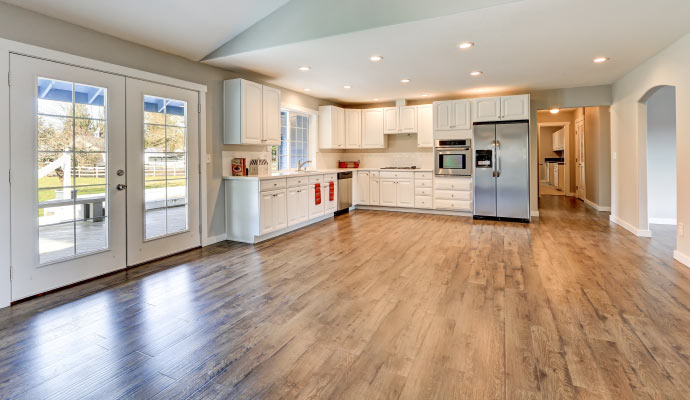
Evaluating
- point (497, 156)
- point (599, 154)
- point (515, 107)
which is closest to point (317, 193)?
point (497, 156)

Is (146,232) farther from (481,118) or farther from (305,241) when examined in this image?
(481,118)

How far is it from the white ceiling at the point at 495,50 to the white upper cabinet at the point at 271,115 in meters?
0.28

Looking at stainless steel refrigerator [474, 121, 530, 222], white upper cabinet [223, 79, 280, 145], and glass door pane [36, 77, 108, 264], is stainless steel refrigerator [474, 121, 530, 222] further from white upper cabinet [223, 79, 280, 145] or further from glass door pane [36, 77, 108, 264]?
glass door pane [36, 77, 108, 264]

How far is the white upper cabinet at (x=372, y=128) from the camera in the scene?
759cm

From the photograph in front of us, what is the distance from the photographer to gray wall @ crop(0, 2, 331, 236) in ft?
9.43

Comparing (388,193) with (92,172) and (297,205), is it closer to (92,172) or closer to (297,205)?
(297,205)

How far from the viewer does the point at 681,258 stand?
3.71 m

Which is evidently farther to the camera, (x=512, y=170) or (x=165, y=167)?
(x=512, y=170)

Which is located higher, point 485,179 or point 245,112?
point 245,112

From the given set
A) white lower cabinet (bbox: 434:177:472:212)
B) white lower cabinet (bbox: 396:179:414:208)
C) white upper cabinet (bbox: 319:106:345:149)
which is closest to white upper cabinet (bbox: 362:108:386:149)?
white upper cabinet (bbox: 319:106:345:149)

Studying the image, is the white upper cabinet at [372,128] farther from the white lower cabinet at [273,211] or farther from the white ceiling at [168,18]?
the white ceiling at [168,18]

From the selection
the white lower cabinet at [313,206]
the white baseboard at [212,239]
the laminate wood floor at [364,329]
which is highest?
the white lower cabinet at [313,206]

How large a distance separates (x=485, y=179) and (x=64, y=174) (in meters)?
5.93

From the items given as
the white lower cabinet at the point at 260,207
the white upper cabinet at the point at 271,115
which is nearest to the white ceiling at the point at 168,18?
the white upper cabinet at the point at 271,115
